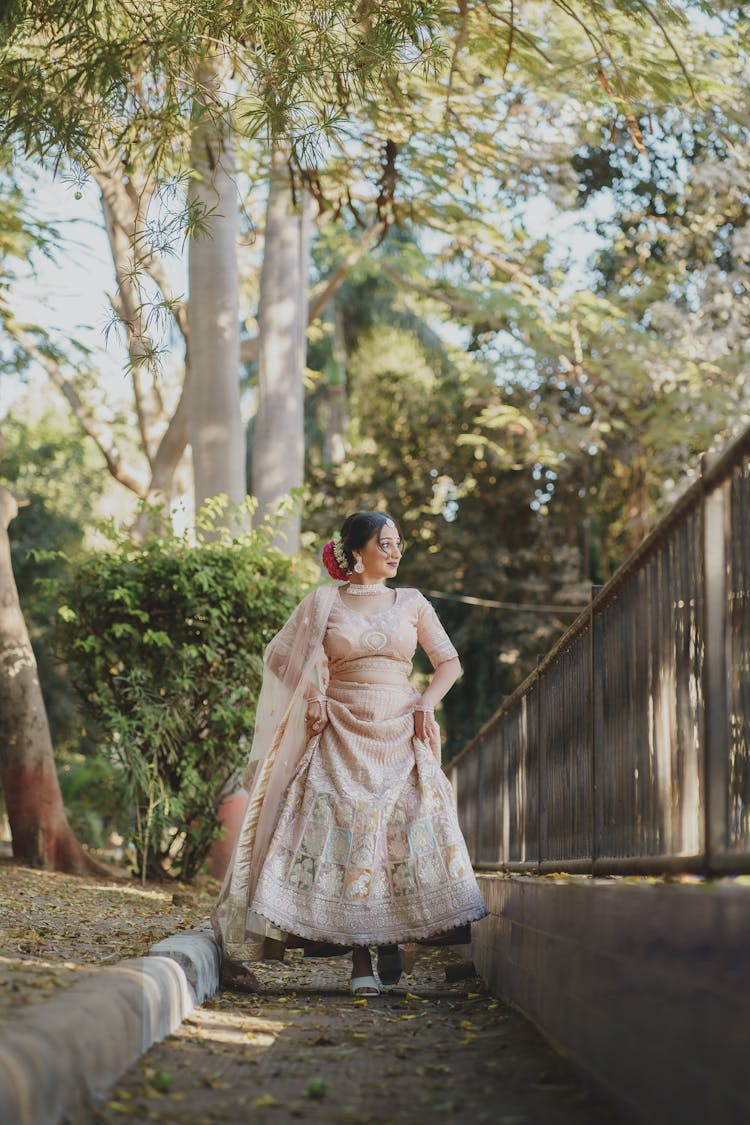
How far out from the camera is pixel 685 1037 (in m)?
→ 2.93

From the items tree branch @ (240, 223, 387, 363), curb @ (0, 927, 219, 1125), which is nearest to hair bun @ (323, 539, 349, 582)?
curb @ (0, 927, 219, 1125)

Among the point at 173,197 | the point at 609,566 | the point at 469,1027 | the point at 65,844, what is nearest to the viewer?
the point at 469,1027

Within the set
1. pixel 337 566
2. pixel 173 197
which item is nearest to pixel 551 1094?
pixel 337 566

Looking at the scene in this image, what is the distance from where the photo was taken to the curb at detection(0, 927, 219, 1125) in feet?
9.95

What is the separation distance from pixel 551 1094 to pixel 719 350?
17579mm

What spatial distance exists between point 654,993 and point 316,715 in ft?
11.1

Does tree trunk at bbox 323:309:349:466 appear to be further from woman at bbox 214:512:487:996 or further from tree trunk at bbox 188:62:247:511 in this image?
woman at bbox 214:512:487:996

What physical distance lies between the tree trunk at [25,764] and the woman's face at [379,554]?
6.03 meters

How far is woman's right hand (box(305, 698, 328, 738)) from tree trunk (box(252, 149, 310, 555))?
9.26 meters

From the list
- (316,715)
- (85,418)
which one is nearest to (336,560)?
(316,715)

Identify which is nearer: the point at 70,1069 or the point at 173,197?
the point at 70,1069

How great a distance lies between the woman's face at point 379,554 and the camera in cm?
674

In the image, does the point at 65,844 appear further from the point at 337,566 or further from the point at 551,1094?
the point at 551,1094

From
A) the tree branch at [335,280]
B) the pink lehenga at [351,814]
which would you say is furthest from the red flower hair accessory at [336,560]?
the tree branch at [335,280]
